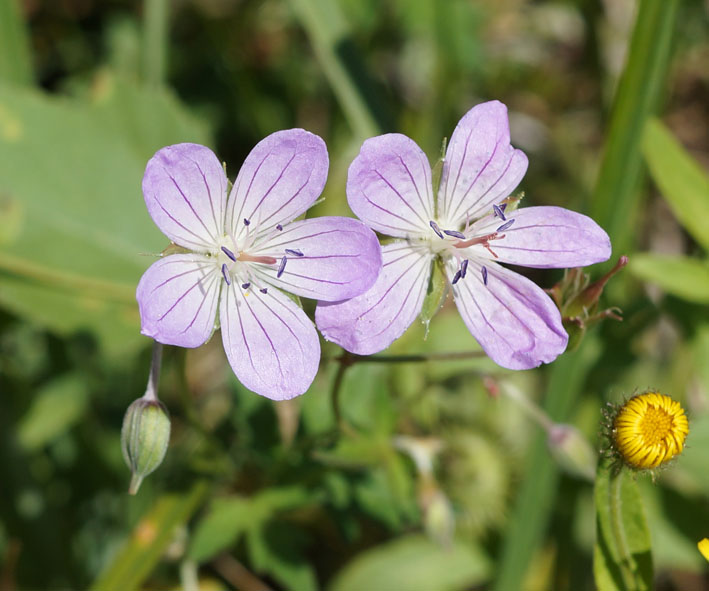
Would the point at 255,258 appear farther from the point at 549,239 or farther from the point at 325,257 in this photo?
the point at 549,239

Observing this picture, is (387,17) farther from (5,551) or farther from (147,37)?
(5,551)

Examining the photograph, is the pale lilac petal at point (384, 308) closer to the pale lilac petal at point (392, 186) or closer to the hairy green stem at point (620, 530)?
the pale lilac petal at point (392, 186)

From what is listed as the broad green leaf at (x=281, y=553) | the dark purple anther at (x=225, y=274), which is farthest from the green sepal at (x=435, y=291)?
the broad green leaf at (x=281, y=553)

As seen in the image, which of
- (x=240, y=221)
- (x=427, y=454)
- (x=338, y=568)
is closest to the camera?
(x=240, y=221)

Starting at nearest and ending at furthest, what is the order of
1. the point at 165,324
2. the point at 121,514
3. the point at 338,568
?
1. the point at 165,324
2. the point at 121,514
3. the point at 338,568

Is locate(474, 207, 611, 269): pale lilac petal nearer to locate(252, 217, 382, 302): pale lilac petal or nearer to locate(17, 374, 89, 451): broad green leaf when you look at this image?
locate(252, 217, 382, 302): pale lilac petal

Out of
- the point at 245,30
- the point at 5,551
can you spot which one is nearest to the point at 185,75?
the point at 245,30
